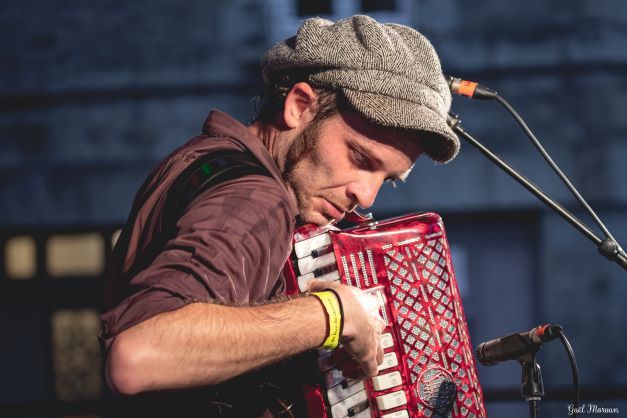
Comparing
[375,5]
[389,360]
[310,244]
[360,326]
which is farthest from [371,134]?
[375,5]

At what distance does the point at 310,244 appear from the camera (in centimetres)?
233

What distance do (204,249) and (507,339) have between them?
1124mm

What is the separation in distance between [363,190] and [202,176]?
584mm

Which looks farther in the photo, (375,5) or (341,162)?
(375,5)

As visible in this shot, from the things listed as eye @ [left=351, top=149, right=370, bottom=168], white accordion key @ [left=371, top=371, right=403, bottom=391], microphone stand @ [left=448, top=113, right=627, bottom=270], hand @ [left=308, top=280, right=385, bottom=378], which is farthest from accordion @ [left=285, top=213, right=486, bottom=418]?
microphone stand @ [left=448, top=113, right=627, bottom=270]

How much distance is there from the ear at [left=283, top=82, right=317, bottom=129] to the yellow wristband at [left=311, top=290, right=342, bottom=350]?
0.52 meters

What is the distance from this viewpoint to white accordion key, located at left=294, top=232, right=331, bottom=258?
229 cm

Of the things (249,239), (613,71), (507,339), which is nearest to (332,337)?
(249,239)

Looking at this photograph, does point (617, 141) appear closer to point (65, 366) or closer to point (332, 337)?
point (65, 366)

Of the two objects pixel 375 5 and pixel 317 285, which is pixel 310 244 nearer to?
pixel 317 285

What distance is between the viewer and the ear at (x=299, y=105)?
85.9 inches

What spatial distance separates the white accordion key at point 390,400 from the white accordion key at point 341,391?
0.20 feet

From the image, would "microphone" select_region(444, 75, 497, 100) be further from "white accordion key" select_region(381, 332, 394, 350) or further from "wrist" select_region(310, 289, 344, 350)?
"wrist" select_region(310, 289, 344, 350)

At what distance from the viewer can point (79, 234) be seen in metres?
8.07
